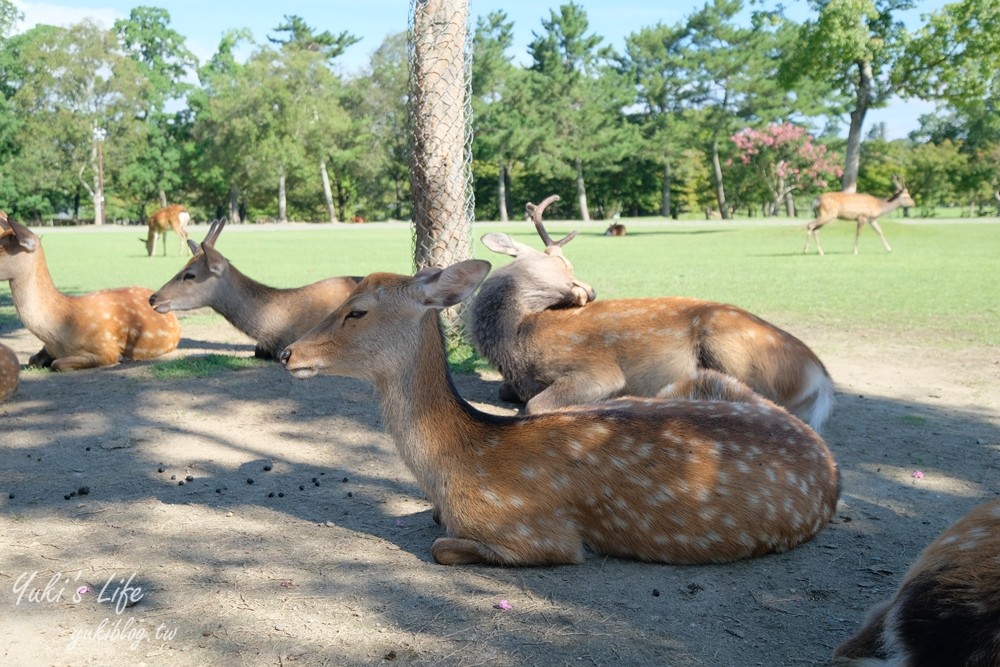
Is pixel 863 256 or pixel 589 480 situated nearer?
pixel 589 480

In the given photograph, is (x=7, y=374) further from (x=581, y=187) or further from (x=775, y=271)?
(x=581, y=187)

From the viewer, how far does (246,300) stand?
8977 mm

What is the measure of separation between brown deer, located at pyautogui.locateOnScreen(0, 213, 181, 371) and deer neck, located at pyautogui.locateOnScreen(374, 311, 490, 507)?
5.05 m

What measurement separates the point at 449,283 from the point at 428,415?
58 cm

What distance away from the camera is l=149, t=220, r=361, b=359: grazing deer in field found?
28.8ft

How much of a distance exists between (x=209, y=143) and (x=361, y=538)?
2660 inches

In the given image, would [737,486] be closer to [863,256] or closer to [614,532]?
[614,532]

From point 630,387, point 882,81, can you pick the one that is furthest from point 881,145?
point 630,387

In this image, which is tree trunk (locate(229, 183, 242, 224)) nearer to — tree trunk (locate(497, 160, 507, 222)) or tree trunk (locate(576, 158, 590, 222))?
tree trunk (locate(497, 160, 507, 222))

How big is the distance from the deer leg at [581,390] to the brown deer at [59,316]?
4.26 m

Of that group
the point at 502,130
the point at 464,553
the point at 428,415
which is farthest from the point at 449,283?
the point at 502,130

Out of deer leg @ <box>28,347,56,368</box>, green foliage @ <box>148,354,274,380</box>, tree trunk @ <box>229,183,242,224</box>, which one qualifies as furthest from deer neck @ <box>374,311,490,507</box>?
tree trunk @ <box>229,183,242,224</box>

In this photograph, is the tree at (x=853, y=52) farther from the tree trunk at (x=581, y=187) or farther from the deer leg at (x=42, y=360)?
the deer leg at (x=42, y=360)

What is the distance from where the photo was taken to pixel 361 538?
4.18 m
